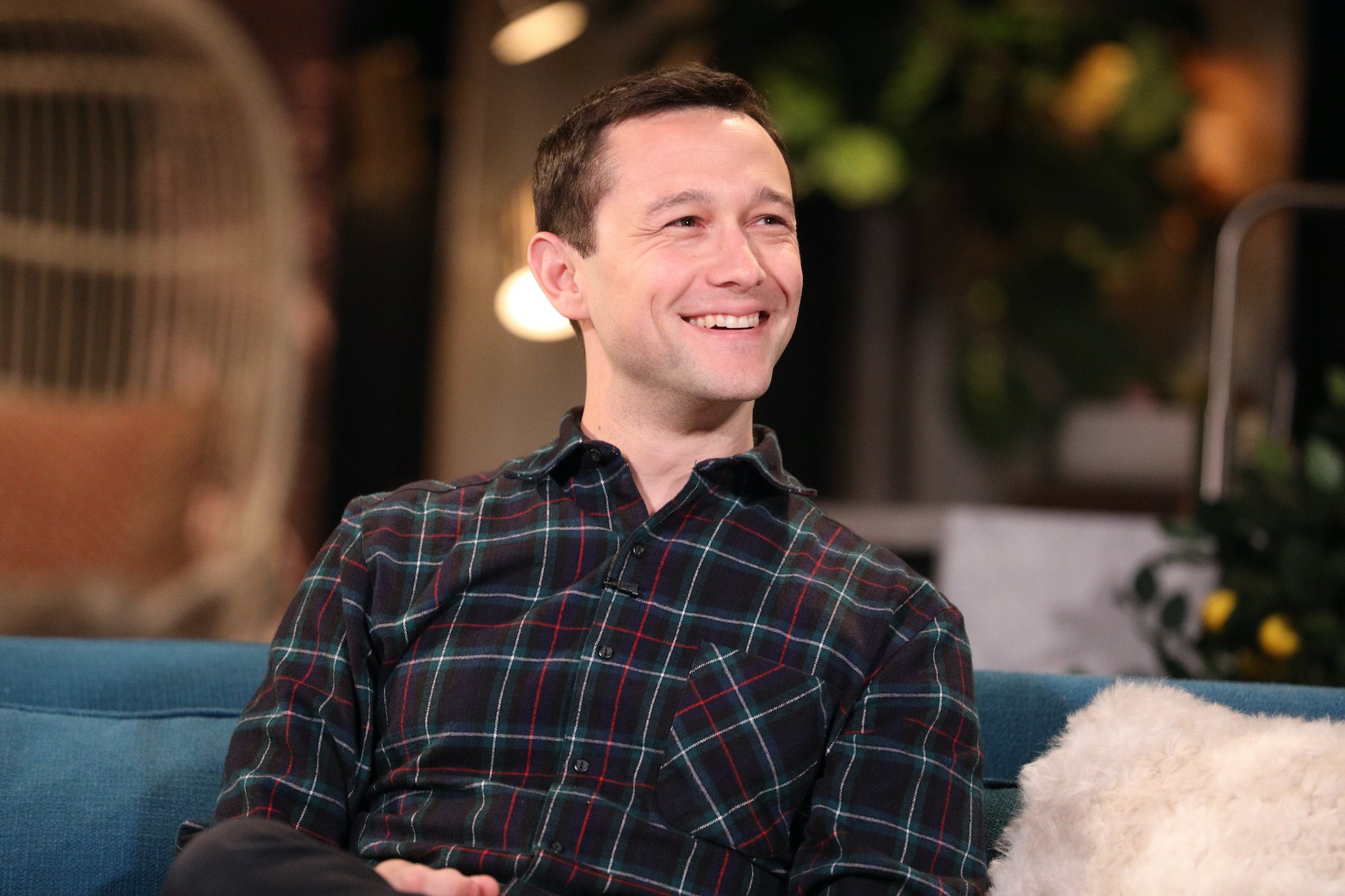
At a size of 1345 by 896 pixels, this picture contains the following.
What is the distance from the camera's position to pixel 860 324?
15.9 feet

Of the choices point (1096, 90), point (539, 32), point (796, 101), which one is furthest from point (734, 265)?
point (1096, 90)

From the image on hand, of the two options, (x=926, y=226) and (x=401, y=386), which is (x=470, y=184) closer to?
(x=401, y=386)

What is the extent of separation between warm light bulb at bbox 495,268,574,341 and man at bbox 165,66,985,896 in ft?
7.54

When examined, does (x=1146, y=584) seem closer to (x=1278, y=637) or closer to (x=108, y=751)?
(x=1278, y=637)

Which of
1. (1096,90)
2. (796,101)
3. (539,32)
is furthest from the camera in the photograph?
(1096,90)

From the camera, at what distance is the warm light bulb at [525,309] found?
3.60m

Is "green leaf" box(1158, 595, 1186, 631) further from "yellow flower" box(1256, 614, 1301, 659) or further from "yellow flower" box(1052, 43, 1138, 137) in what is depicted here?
"yellow flower" box(1052, 43, 1138, 137)

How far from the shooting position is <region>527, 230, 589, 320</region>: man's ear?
1293 millimetres

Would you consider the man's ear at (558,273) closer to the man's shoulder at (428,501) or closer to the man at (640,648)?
the man at (640,648)

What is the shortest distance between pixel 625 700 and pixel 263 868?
0.98 feet

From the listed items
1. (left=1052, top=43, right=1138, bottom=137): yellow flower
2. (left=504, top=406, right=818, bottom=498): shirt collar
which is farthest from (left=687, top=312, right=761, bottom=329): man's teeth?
(left=1052, top=43, right=1138, bottom=137): yellow flower

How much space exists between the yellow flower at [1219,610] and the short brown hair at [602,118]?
94 centimetres

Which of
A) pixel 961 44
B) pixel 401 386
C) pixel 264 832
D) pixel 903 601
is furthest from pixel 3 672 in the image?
pixel 961 44

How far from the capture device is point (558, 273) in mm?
1305
